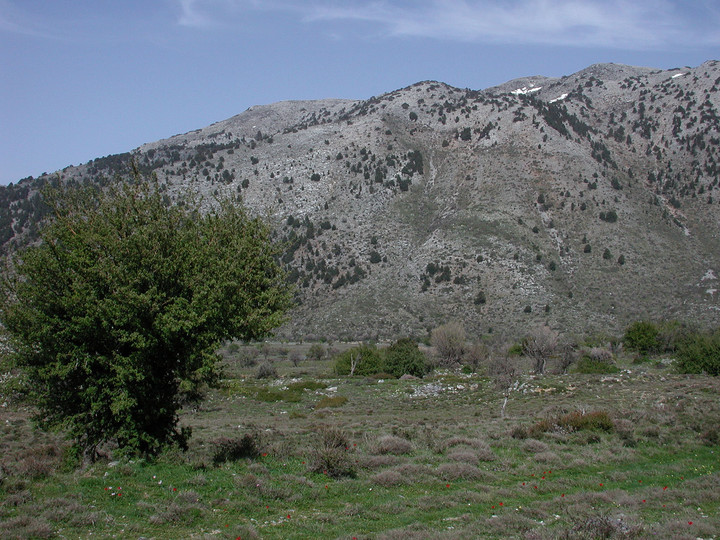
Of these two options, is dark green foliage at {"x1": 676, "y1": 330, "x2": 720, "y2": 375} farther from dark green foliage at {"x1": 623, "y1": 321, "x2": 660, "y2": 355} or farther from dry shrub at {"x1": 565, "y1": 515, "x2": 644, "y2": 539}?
dry shrub at {"x1": 565, "y1": 515, "x2": 644, "y2": 539}

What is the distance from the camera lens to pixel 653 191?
9281 centimetres

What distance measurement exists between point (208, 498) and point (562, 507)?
22.3ft

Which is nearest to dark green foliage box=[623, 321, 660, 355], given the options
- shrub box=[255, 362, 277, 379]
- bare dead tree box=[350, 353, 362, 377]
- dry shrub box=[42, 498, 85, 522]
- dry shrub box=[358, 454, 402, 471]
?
bare dead tree box=[350, 353, 362, 377]

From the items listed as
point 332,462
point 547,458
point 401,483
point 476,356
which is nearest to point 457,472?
point 401,483

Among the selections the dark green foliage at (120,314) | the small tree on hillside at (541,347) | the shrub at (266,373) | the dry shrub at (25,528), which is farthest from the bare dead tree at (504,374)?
the dry shrub at (25,528)

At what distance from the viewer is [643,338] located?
5216 centimetres

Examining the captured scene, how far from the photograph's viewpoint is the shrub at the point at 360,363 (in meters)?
47.5

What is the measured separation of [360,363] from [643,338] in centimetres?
2771

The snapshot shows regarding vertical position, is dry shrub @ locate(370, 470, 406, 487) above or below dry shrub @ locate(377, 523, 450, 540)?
below

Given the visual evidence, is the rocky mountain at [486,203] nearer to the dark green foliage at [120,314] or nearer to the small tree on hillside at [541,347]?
the small tree on hillside at [541,347]

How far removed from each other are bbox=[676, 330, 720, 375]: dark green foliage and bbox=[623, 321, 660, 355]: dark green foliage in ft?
35.9

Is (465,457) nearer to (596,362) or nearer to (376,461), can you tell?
(376,461)

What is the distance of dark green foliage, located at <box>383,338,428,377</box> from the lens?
4631 cm

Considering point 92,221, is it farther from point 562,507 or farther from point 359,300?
point 359,300
